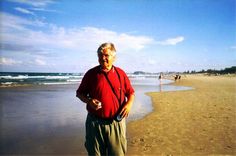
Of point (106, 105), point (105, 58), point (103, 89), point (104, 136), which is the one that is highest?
point (105, 58)

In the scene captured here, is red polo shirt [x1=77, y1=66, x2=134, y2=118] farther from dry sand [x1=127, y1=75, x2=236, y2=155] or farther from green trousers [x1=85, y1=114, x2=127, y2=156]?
dry sand [x1=127, y1=75, x2=236, y2=155]

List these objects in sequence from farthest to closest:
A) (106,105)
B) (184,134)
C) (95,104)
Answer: (184,134) < (106,105) < (95,104)

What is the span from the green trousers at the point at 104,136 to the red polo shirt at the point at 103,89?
0.12 meters

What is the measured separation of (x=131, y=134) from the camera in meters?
7.93

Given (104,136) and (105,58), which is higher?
(105,58)

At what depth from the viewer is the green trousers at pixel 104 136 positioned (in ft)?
11.9

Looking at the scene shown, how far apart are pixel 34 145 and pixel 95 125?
3605 millimetres

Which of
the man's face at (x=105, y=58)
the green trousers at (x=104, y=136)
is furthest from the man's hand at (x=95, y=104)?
the man's face at (x=105, y=58)

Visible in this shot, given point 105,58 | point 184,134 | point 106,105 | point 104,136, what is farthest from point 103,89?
point 184,134

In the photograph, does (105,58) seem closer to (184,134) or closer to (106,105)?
(106,105)

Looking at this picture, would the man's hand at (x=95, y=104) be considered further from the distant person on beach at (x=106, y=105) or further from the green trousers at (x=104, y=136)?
the green trousers at (x=104, y=136)

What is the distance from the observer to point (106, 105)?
11.8ft

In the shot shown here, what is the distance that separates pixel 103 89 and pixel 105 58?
45cm

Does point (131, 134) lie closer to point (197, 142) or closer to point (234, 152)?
point (197, 142)
